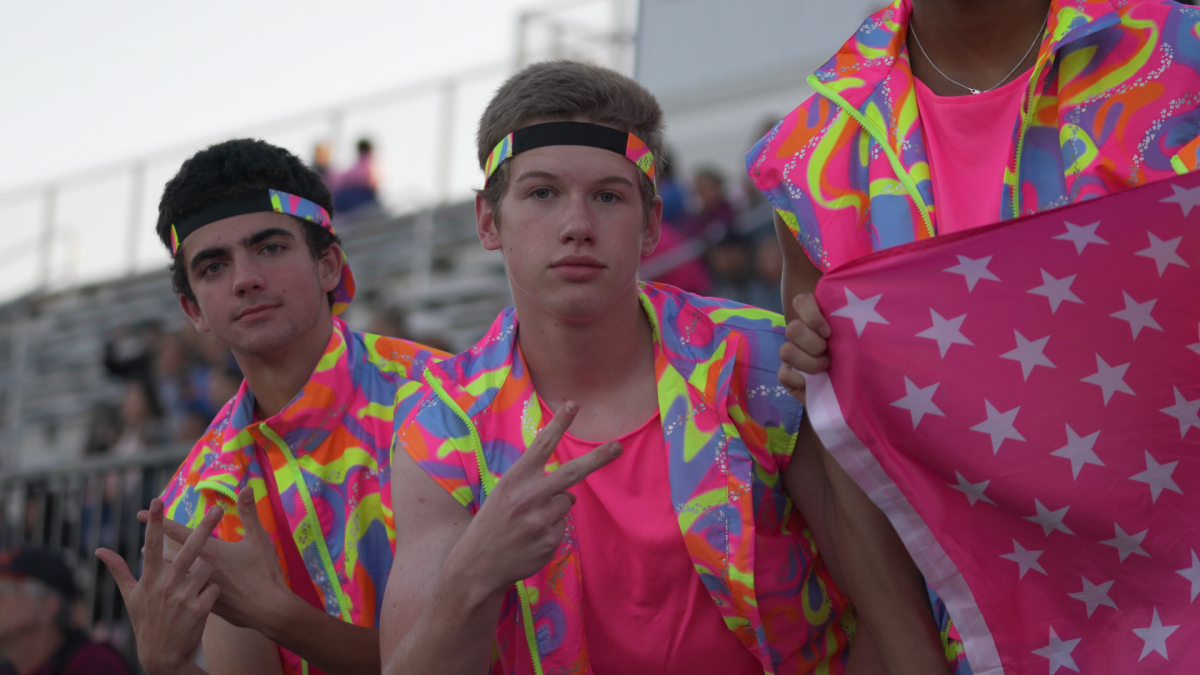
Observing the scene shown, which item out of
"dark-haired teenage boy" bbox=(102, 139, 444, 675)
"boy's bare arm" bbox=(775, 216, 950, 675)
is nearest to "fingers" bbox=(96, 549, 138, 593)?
"dark-haired teenage boy" bbox=(102, 139, 444, 675)

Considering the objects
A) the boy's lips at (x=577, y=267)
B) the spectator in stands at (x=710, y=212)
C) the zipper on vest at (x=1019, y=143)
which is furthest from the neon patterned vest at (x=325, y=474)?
the spectator in stands at (x=710, y=212)

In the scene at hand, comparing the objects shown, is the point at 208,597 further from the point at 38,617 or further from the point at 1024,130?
the point at 38,617

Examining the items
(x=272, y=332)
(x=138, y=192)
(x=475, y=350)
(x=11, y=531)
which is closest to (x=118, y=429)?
(x=11, y=531)

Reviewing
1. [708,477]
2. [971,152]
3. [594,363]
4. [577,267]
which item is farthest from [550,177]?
[971,152]

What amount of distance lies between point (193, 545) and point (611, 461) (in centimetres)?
113

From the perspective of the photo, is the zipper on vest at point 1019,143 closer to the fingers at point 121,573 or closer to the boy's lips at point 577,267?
the boy's lips at point 577,267

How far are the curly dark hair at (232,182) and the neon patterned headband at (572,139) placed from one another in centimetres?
107

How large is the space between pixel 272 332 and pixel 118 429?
21.0 ft

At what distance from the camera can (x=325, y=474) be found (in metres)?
3.31

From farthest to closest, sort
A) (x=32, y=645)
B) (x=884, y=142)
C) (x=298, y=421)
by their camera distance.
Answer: (x=32, y=645), (x=298, y=421), (x=884, y=142)

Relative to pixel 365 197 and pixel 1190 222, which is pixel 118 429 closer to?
pixel 365 197

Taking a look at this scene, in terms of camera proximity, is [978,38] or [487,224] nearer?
[978,38]

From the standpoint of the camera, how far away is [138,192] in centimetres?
1367

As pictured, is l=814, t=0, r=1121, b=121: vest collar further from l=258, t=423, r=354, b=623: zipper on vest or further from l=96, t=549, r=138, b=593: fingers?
l=96, t=549, r=138, b=593: fingers
